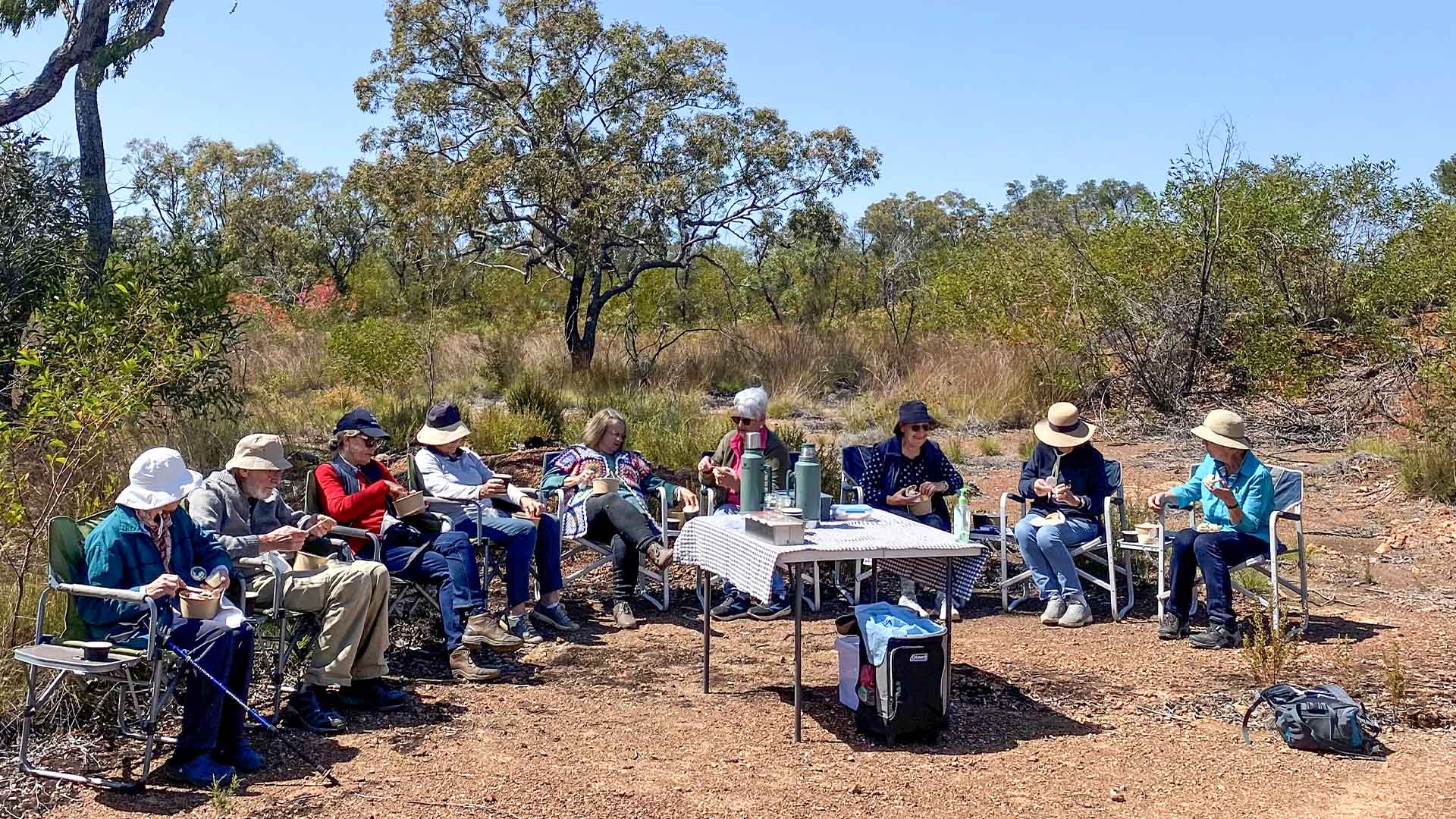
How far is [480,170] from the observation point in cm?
1470

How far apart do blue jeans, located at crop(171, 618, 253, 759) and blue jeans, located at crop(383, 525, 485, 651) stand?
1.17 metres

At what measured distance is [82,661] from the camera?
11.3 feet

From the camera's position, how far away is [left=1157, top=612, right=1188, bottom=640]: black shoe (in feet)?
17.3

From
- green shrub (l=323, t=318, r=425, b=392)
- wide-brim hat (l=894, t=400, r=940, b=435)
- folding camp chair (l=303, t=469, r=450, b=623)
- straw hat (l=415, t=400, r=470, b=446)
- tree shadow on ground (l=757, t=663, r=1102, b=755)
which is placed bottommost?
tree shadow on ground (l=757, t=663, r=1102, b=755)

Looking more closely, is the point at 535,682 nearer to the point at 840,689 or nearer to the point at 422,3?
the point at 840,689

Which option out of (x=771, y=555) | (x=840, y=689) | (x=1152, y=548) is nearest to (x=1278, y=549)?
(x=1152, y=548)

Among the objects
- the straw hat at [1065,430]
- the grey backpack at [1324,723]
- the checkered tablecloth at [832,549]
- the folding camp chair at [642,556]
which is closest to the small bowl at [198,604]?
the checkered tablecloth at [832,549]

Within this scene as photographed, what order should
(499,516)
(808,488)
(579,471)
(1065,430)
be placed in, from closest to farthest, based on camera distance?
(808,488) < (499,516) < (1065,430) < (579,471)

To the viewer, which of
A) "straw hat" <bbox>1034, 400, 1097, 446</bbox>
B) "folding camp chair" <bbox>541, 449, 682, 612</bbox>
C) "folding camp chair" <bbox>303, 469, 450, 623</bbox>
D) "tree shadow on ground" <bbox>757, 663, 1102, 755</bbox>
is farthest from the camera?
"folding camp chair" <bbox>541, 449, 682, 612</bbox>

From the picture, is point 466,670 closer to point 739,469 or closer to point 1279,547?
point 739,469

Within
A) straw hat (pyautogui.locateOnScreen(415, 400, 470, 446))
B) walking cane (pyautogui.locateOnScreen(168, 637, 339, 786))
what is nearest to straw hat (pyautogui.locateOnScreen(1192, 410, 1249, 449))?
straw hat (pyautogui.locateOnScreen(415, 400, 470, 446))

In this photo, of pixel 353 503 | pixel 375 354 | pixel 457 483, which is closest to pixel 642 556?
pixel 457 483

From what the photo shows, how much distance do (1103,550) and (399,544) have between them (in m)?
3.24

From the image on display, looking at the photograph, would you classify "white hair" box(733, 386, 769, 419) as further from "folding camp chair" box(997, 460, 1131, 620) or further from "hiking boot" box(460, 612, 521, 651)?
"hiking boot" box(460, 612, 521, 651)
